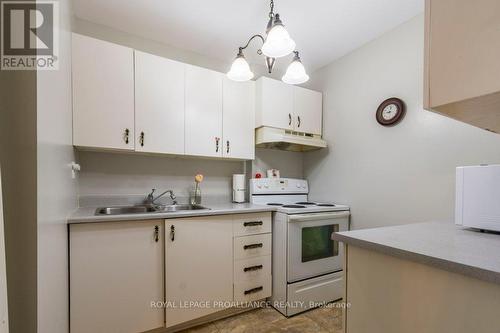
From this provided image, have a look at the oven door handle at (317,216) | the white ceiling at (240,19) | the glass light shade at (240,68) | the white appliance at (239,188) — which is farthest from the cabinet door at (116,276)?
the white ceiling at (240,19)

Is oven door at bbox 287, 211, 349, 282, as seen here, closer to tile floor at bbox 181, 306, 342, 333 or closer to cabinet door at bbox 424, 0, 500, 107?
tile floor at bbox 181, 306, 342, 333

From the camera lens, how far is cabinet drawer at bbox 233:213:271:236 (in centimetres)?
194

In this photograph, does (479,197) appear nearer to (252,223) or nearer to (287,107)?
(252,223)

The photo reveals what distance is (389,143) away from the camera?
2059 mm

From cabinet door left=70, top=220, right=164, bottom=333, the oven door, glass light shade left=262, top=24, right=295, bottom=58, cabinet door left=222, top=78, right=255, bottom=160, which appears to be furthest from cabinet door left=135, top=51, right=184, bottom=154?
the oven door

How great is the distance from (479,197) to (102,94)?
234cm

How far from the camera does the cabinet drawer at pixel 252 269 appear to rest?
1936 mm

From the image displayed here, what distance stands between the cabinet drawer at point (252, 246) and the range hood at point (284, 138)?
926 millimetres

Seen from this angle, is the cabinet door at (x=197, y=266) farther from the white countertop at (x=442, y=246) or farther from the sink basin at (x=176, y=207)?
the white countertop at (x=442, y=246)

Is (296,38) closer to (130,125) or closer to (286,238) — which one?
(130,125)

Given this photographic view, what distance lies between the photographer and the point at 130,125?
1.82 meters

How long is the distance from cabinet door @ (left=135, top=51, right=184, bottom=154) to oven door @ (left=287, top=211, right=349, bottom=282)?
1224mm

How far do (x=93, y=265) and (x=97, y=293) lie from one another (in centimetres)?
18

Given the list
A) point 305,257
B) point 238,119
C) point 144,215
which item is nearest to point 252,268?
point 305,257
